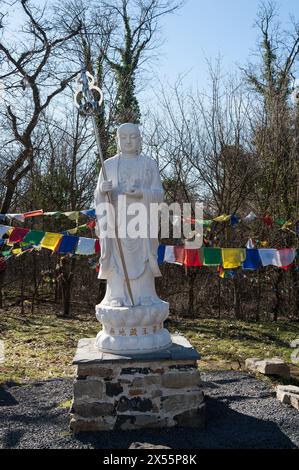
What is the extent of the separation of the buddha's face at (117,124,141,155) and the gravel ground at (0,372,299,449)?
10.3ft

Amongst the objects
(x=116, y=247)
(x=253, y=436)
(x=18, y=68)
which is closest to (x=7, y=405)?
(x=116, y=247)

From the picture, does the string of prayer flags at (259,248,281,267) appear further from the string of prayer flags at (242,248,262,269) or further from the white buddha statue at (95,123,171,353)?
the white buddha statue at (95,123,171,353)

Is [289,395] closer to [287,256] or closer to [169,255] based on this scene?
[287,256]

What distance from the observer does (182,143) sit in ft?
41.3

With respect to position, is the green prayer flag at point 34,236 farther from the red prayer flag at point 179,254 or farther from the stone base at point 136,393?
the stone base at point 136,393

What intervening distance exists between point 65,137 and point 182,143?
4.09m

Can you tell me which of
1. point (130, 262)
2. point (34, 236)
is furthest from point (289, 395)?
point (34, 236)

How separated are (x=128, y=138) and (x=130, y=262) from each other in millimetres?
1482

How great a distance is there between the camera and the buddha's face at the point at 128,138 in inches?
207

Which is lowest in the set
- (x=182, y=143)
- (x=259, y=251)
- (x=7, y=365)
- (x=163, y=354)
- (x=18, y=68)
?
(x=7, y=365)

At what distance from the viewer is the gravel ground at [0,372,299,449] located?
14.0ft

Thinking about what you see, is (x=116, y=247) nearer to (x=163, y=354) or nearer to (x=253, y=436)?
(x=163, y=354)

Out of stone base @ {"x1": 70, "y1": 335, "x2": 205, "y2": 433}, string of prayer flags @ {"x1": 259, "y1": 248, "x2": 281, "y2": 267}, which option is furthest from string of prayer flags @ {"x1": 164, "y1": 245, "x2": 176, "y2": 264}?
stone base @ {"x1": 70, "y1": 335, "x2": 205, "y2": 433}

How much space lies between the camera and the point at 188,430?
4578 millimetres
